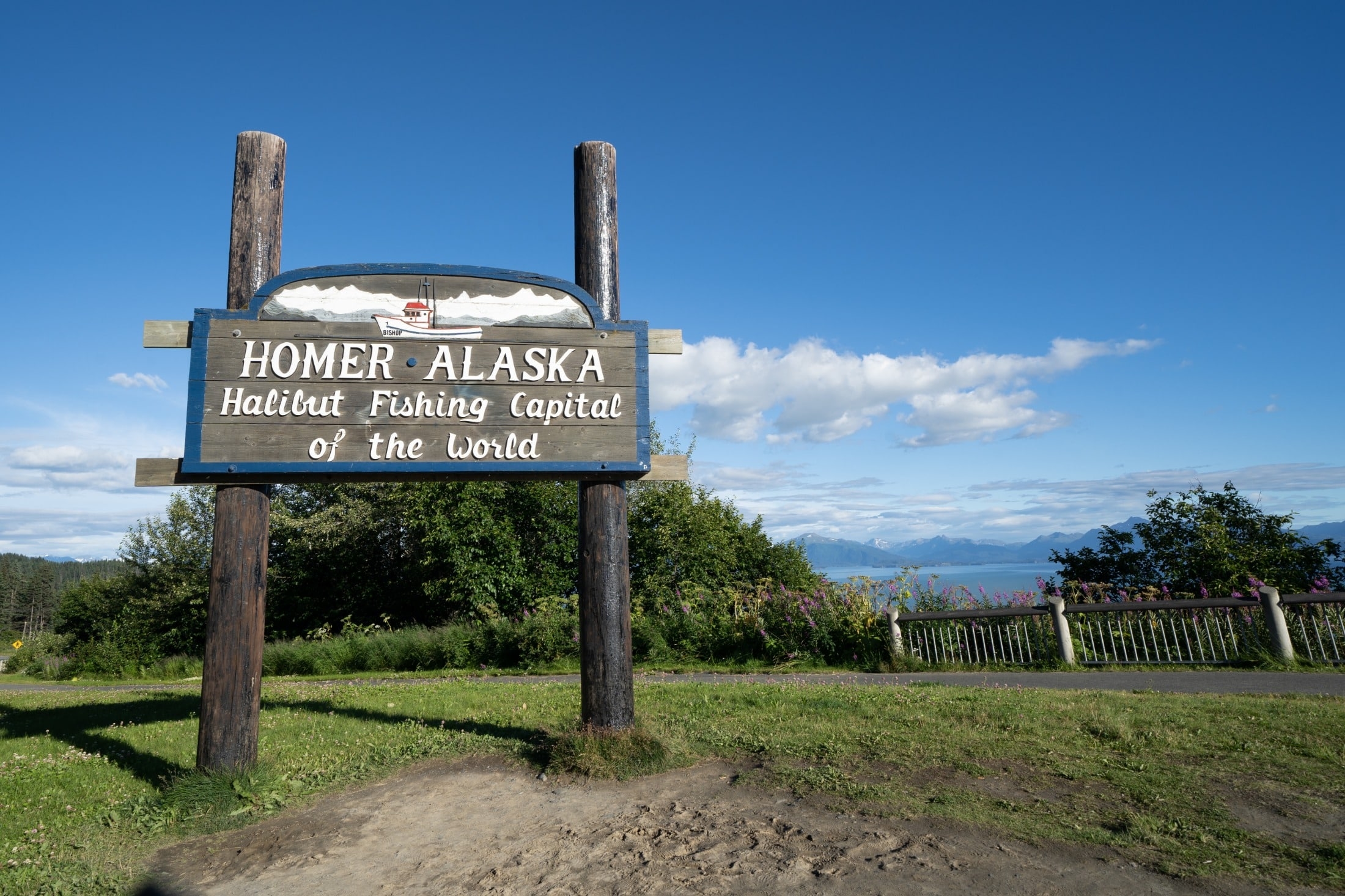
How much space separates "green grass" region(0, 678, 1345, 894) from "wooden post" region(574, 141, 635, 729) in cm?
32

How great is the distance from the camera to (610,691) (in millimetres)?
6121

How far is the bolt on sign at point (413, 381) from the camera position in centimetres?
594

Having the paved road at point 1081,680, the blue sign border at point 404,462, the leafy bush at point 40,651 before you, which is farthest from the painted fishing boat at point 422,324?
the leafy bush at point 40,651

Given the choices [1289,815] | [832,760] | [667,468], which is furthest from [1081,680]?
[667,468]

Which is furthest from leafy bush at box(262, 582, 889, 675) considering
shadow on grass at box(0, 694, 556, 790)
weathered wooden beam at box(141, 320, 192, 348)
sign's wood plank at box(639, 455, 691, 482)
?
weathered wooden beam at box(141, 320, 192, 348)

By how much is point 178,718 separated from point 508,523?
1266 cm

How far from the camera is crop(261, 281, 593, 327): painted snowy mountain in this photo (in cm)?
614

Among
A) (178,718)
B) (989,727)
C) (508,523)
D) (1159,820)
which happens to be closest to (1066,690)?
(989,727)

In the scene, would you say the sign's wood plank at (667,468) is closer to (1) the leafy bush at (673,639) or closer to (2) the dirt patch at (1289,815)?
(2) the dirt patch at (1289,815)

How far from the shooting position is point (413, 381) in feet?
20.2

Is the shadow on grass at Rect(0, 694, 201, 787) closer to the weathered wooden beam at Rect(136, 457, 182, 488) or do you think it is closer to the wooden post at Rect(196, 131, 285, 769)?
the wooden post at Rect(196, 131, 285, 769)

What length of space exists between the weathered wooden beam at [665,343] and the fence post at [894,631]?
7748 mm

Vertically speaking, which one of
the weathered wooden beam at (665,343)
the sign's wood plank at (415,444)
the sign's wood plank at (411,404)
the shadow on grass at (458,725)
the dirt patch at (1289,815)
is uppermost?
the weathered wooden beam at (665,343)

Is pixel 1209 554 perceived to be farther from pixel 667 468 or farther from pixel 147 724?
pixel 147 724
